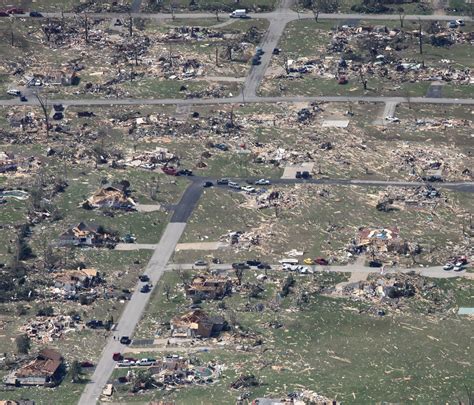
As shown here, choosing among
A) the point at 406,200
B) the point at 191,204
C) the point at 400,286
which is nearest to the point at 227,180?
the point at 191,204

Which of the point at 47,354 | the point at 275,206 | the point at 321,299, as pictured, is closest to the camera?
the point at 47,354

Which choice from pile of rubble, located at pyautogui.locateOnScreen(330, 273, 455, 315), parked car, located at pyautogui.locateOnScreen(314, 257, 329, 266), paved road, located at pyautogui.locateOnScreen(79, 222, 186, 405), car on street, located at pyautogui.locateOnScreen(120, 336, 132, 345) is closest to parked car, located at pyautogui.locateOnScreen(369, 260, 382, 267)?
pile of rubble, located at pyautogui.locateOnScreen(330, 273, 455, 315)

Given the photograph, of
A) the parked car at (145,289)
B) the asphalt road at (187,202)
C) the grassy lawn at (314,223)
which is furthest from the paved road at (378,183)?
the parked car at (145,289)

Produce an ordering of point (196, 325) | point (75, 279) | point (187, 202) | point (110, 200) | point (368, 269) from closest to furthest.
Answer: point (196, 325), point (75, 279), point (368, 269), point (110, 200), point (187, 202)

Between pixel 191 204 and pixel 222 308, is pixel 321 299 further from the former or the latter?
pixel 191 204

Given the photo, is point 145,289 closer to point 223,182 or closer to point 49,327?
point 49,327

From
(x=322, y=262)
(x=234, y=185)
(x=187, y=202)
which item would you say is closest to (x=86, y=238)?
(x=187, y=202)

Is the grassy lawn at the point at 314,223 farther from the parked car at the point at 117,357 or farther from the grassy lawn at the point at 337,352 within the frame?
the parked car at the point at 117,357
